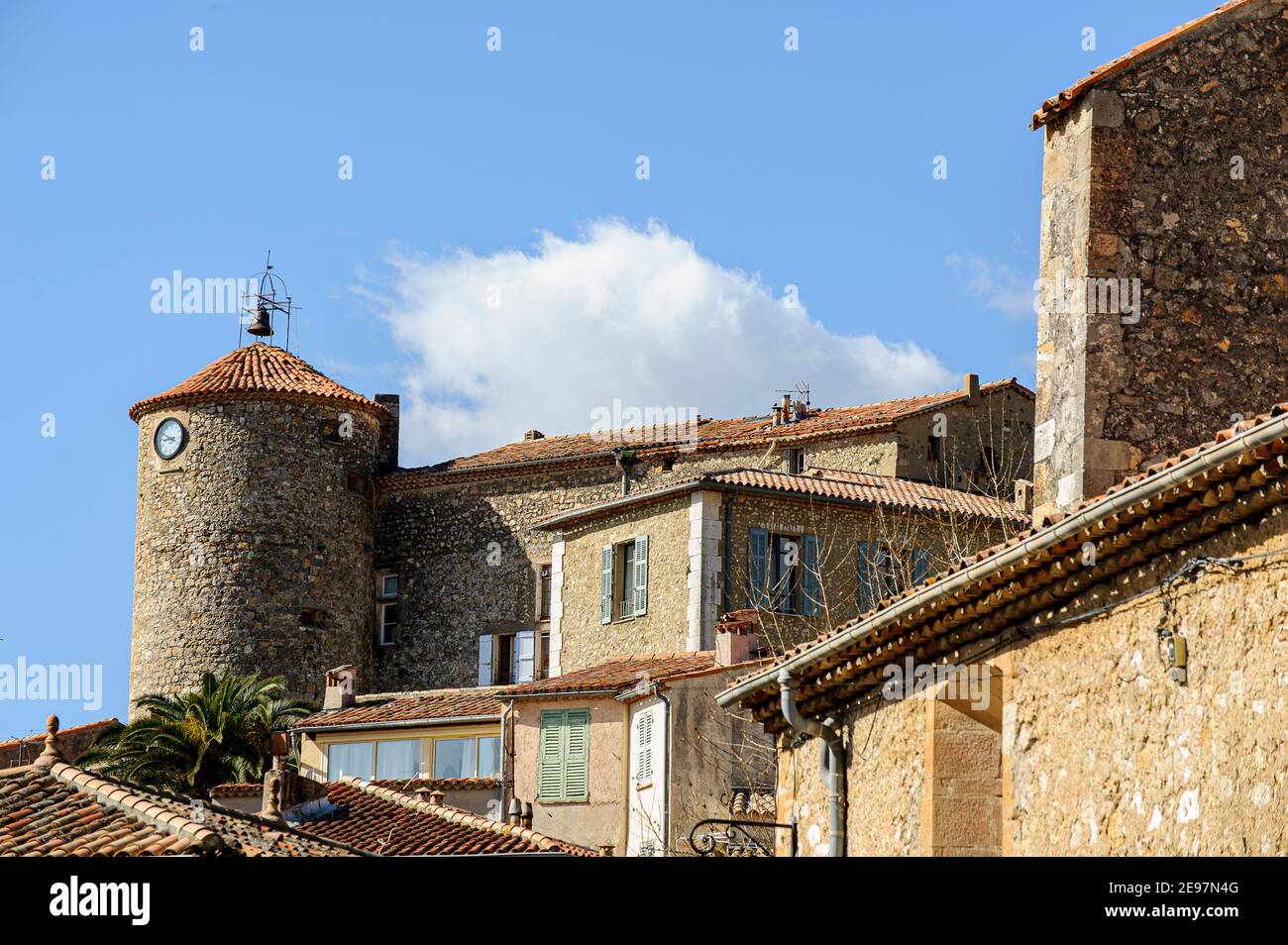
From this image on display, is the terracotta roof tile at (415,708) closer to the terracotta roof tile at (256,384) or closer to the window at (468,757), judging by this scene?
the window at (468,757)

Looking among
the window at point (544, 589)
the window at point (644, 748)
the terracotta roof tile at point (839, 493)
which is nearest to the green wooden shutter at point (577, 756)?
the window at point (644, 748)

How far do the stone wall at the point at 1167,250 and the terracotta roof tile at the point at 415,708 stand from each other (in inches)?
685

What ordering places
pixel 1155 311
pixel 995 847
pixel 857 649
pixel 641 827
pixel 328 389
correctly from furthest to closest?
pixel 328 389
pixel 641 827
pixel 1155 311
pixel 857 649
pixel 995 847

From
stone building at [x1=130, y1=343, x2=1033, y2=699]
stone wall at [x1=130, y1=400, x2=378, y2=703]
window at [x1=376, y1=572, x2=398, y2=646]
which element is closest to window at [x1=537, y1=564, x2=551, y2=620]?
stone building at [x1=130, y1=343, x2=1033, y2=699]

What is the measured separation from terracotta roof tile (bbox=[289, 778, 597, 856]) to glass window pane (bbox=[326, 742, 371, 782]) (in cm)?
529

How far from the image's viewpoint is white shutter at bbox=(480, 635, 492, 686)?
41594 millimetres

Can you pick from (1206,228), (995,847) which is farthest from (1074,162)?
(995,847)

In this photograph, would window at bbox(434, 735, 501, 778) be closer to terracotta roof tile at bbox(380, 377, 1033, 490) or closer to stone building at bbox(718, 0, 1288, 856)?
terracotta roof tile at bbox(380, 377, 1033, 490)

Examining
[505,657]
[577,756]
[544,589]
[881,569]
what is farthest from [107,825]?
[544,589]

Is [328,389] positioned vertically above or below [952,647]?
above

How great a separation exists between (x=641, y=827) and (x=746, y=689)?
37.2 feet

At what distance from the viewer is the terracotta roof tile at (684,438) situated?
123ft

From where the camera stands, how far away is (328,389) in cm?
4400
